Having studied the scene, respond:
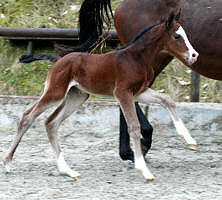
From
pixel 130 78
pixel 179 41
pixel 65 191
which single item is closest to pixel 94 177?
pixel 65 191

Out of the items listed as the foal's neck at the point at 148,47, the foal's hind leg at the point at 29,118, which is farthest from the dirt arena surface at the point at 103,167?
the foal's neck at the point at 148,47

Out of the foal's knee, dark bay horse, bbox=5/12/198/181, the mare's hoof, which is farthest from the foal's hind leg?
the mare's hoof

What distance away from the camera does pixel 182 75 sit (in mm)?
7625

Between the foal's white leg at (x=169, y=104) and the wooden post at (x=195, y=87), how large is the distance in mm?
2309

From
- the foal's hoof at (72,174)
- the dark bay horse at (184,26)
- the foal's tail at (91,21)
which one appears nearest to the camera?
the foal's hoof at (72,174)

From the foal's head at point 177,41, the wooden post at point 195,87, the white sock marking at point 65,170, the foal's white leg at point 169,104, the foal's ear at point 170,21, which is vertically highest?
the foal's ear at point 170,21

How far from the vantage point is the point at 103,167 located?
5.33 m

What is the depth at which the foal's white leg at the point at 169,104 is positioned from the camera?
15.3 ft

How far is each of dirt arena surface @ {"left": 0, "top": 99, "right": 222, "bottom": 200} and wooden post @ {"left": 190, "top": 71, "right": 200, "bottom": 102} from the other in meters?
0.63

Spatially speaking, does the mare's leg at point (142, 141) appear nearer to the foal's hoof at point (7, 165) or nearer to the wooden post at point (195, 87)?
the foal's hoof at point (7, 165)

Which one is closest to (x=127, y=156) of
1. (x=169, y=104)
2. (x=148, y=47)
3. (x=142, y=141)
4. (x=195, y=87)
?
Answer: (x=142, y=141)

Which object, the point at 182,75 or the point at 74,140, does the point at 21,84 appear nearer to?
the point at 74,140

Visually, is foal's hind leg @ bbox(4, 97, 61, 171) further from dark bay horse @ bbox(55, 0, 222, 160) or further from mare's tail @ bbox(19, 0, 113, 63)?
mare's tail @ bbox(19, 0, 113, 63)

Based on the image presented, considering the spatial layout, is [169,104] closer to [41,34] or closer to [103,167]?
[103,167]
